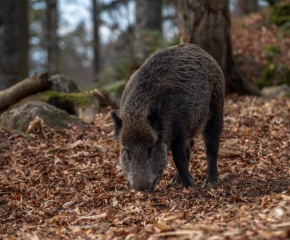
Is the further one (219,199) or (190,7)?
(190,7)

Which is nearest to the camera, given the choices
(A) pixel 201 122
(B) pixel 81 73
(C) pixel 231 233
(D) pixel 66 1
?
(C) pixel 231 233

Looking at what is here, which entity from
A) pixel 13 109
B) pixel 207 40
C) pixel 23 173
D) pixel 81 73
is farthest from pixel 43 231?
pixel 81 73

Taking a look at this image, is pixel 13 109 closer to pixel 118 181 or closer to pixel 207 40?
pixel 118 181

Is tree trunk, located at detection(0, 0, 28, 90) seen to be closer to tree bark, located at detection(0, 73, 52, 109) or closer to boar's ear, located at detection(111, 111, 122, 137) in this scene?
tree bark, located at detection(0, 73, 52, 109)

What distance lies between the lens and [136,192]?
216 inches

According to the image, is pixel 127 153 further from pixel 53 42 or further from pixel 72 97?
pixel 53 42

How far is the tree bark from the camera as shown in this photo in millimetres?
9818

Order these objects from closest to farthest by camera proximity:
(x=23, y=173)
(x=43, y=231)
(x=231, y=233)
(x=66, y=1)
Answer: (x=231, y=233)
(x=43, y=231)
(x=23, y=173)
(x=66, y=1)

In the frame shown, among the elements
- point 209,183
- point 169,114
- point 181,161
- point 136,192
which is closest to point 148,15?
point 209,183

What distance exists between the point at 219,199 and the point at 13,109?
5.31 metres

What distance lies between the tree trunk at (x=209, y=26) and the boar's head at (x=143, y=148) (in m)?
5.86

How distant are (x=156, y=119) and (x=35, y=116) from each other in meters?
3.87

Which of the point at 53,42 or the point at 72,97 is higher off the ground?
the point at 53,42

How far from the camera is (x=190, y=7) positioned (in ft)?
36.5
